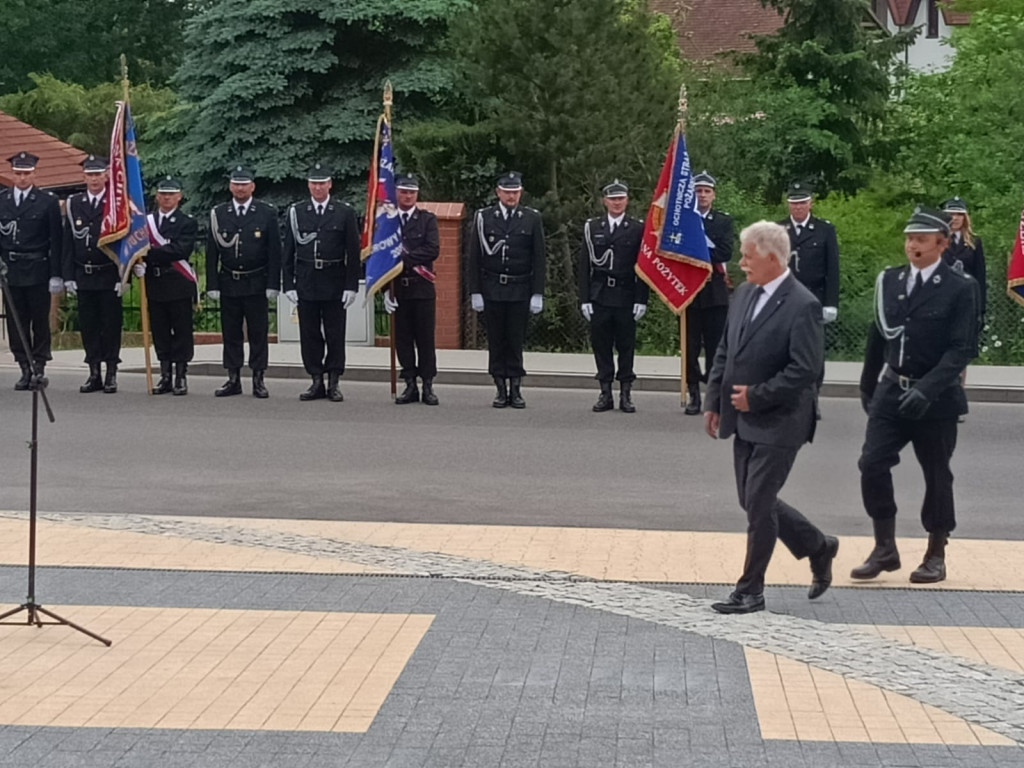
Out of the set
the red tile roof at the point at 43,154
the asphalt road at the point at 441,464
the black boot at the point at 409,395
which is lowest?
the asphalt road at the point at 441,464

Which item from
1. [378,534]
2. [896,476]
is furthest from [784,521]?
[896,476]

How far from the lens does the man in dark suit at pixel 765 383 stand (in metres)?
8.20

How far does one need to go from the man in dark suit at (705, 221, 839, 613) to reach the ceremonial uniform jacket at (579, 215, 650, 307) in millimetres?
8222

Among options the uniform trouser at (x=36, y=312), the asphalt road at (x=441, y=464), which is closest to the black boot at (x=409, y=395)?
the asphalt road at (x=441, y=464)

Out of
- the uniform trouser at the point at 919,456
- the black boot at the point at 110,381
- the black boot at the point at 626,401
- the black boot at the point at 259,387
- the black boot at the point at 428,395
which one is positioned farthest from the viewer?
the black boot at the point at 110,381

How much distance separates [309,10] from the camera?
2756 centimetres

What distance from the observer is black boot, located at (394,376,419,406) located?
56.2 ft

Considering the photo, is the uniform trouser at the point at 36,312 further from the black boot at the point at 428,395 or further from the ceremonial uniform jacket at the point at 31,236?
the black boot at the point at 428,395

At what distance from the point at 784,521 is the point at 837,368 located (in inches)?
482

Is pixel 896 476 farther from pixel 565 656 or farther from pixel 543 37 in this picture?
pixel 543 37

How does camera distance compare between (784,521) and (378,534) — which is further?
(378,534)

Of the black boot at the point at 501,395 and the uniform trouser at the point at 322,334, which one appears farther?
the uniform trouser at the point at 322,334

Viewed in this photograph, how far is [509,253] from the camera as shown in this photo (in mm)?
16922

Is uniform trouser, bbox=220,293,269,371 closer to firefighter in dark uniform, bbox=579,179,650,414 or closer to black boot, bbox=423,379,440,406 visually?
black boot, bbox=423,379,440,406
